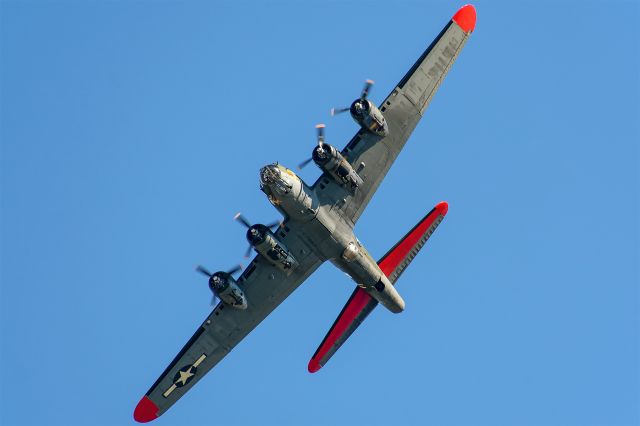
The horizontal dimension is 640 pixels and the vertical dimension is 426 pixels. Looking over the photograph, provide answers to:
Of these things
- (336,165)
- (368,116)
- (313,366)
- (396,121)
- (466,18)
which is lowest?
(313,366)

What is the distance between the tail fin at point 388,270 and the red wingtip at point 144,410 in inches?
370

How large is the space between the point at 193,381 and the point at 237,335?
12.2 feet

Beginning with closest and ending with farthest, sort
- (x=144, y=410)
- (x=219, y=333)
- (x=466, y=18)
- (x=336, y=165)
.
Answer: (x=336, y=165)
(x=219, y=333)
(x=144, y=410)
(x=466, y=18)

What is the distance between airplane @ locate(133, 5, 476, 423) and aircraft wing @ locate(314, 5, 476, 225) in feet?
0.19

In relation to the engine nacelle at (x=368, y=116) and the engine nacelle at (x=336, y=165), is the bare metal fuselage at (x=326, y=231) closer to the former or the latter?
the engine nacelle at (x=336, y=165)

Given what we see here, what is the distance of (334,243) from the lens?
156ft

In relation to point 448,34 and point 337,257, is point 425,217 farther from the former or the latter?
point 448,34

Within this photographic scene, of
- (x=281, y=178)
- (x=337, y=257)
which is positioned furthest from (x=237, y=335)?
(x=281, y=178)

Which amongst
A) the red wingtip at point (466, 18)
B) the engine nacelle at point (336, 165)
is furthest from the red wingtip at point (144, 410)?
the red wingtip at point (466, 18)

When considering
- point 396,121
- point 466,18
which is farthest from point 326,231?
point 466,18

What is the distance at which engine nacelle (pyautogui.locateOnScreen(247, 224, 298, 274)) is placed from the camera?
46062 mm

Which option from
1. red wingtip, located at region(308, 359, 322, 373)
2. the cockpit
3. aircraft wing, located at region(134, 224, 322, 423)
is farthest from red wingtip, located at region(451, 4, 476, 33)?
red wingtip, located at region(308, 359, 322, 373)

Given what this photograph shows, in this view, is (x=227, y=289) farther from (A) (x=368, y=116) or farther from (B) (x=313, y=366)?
(A) (x=368, y=116)

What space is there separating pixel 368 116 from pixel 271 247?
895cm
